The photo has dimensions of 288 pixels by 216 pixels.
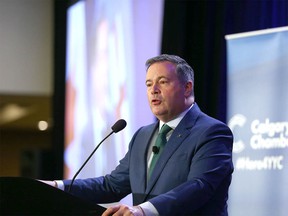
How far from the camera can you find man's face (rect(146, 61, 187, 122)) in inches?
121

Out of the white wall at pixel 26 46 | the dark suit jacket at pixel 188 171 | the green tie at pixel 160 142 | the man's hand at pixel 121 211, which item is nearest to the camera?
the man's hand at pixel 121 211

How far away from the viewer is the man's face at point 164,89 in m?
3.08

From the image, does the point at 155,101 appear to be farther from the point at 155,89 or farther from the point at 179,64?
the point at 179,64

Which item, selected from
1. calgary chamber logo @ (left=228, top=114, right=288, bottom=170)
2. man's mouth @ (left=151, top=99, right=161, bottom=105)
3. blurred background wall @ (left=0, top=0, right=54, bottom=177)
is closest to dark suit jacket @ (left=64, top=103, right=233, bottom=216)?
man's mouth @ (left=151, top=99, right=161, bottom=105)

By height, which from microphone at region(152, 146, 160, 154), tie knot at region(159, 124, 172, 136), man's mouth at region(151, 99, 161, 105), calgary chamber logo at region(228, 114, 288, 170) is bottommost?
calgary chamber logo at region(228, 114, 288, 170)

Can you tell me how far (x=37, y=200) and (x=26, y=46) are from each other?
5858 millimetres

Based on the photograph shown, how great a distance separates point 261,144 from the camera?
15.3 ft

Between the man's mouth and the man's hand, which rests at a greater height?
the man's mouth

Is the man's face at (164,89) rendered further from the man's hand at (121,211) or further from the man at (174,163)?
the man's hand at (121,211)

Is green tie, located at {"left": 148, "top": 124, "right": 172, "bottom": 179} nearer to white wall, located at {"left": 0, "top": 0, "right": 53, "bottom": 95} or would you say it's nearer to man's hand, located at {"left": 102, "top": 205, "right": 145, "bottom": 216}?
man's hand, located at {"left": 102, "top": 205, "right": 145, "bottom": 216}

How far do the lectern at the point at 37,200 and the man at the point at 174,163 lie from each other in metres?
0.13

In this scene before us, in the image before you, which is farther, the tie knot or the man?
the tie knot

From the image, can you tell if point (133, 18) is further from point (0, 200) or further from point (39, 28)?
point (0, 200)

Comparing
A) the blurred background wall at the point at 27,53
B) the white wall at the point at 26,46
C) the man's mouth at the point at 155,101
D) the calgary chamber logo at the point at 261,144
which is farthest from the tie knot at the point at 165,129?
the white wall at the point at 26,46
